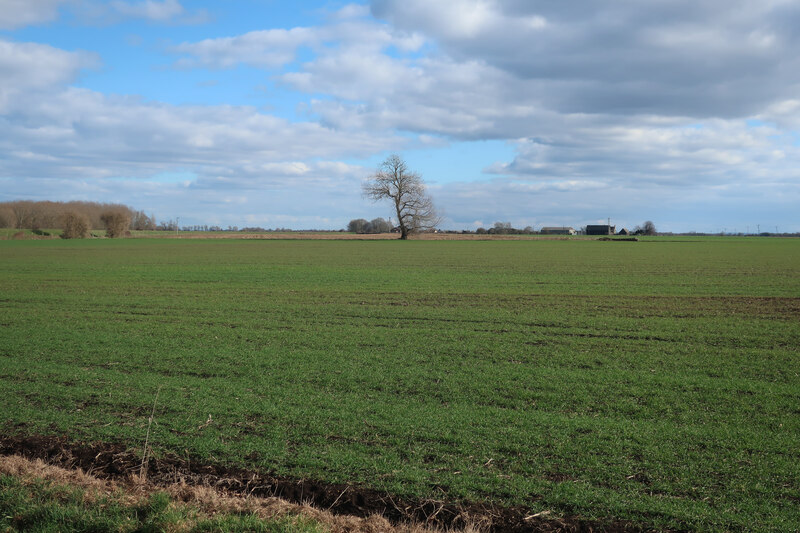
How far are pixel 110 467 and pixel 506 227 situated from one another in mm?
144414

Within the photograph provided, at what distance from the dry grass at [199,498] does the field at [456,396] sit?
1.88ft

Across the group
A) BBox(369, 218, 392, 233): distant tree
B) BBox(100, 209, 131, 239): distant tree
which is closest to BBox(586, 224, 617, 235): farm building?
BBox(369, 218, 392, 233): distant tree

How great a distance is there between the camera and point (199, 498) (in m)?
4.86

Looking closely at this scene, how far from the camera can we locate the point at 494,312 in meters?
16.1

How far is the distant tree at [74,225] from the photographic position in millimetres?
99750

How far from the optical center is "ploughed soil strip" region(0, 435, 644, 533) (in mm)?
4676

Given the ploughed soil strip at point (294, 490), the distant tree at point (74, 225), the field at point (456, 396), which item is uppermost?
the distant tree at point (74, 225)

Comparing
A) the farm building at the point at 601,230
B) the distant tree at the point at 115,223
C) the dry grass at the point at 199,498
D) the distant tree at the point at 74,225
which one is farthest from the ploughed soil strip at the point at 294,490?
the farm building at the point at 601,230

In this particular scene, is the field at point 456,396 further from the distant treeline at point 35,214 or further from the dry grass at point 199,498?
the distant treeline at point 35,214

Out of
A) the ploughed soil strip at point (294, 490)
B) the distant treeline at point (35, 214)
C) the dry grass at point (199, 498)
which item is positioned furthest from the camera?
the distant treeline at point (35, 214)

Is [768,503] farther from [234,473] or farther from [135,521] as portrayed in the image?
[135,521]

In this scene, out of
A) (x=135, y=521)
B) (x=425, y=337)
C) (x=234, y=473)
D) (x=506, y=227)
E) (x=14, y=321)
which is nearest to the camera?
(x=135, y=521)

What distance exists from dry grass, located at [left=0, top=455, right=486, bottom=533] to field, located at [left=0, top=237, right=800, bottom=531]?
574 millimetres

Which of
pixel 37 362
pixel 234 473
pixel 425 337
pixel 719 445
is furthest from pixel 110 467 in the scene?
pixel 425 337
